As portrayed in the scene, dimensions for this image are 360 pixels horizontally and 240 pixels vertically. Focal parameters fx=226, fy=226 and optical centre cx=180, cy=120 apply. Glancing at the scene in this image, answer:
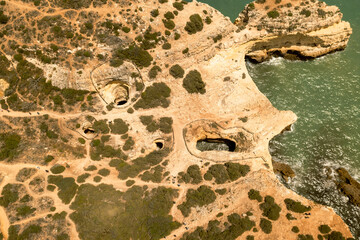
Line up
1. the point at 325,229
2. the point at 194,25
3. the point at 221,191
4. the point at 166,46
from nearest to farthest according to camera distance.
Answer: the point at 325,229, the point at 221,191, the point at 166,46, the point at 194,25

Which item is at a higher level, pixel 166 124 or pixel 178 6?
pixel 178 6

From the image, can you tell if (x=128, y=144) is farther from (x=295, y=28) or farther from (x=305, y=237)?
(x=295, y=28)

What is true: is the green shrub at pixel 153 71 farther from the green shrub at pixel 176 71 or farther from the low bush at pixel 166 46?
the low bush at pixel 166 46

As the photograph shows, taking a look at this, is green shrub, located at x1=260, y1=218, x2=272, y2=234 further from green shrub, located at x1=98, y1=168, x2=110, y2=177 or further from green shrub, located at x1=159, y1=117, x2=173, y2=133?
green shrub, located at x1=98, y1=168, x2=110, y2=177

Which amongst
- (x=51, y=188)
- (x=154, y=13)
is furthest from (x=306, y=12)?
(x=51, y=188)

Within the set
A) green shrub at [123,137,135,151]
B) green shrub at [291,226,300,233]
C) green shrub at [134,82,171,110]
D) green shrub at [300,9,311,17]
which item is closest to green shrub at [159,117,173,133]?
green shrub at [134,82,171,110]

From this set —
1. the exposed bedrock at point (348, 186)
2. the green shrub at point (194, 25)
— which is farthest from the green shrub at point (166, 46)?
the exposed bedrock at point (348, 186)

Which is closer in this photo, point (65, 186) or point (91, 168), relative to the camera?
point (65, 186)
